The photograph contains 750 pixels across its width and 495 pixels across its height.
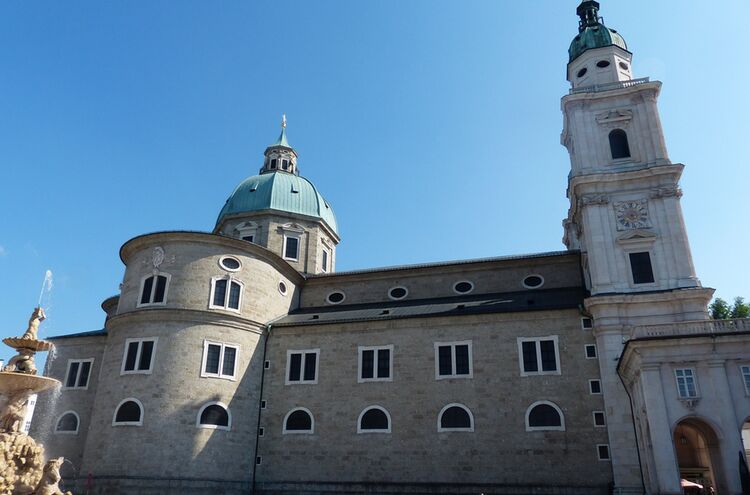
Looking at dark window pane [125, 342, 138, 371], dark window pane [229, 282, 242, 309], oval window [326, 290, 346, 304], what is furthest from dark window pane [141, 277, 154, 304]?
oval window [326, 290, 346, 304]

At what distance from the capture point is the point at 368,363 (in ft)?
95.8

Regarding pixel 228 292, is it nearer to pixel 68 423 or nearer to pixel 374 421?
pixel 374 421

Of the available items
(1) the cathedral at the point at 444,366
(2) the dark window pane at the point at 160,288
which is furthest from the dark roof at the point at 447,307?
(2) the dark window pane at the point at 160,288

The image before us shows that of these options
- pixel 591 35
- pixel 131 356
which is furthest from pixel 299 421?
pixel 591 35

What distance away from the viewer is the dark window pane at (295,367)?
29953 mm

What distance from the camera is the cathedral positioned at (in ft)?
80.2

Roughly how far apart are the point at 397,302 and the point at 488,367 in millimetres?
8050

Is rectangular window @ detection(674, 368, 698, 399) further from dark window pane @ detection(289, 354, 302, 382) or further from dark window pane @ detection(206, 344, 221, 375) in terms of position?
dark window pane @ detection(206, 344, 221, 375)

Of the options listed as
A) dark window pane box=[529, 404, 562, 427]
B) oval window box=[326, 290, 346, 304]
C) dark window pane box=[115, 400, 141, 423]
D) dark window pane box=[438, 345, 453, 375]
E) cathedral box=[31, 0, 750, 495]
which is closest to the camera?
cathedral box=[31, 0, 750, 495]

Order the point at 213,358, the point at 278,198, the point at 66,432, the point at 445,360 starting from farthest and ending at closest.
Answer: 1. the point at 278,198
2. the point at 66,432
3. the point at 213,358
4. the point at 445,360

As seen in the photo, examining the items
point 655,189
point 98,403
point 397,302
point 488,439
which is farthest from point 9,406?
point 655,189

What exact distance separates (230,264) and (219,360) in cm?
529

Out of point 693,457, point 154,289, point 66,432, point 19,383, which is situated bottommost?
point 693,457

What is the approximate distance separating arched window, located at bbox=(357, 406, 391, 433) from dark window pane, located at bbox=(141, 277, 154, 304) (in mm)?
12660
